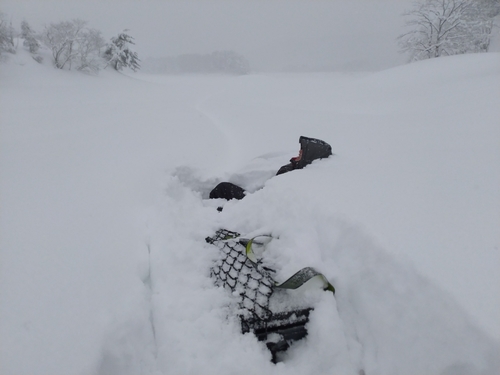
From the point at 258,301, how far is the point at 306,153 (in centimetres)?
214

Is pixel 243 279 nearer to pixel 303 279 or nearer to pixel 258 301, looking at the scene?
pixel 258 301

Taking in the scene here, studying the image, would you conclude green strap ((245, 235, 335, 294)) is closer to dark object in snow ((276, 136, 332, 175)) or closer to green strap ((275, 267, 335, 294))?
green strap ((275, 267, 335, 294))

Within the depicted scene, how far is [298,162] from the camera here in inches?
133

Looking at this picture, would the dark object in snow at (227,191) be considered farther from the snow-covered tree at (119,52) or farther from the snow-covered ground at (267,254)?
the snow-covered tree at (119,52)

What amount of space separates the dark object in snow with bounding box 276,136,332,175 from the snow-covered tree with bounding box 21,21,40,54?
21.2 meters

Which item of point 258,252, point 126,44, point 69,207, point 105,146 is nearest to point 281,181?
point 258,252

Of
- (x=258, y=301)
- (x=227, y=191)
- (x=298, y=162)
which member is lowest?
(x=258, y=301)

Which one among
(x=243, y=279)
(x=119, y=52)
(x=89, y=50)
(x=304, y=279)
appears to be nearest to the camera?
(x=304, y=279)

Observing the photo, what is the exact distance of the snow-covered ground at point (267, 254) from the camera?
1.29m

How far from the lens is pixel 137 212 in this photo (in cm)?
259

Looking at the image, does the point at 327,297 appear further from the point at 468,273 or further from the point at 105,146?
the point at 105,146

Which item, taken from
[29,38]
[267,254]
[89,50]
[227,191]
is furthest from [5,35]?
[267,254]

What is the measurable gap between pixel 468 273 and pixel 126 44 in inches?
1082

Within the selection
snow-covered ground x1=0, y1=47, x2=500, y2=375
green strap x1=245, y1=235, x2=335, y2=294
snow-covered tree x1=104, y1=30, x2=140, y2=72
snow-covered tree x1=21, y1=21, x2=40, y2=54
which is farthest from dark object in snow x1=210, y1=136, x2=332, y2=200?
snow-covered tree x1=104, y1=30, x2=140, y2=72
